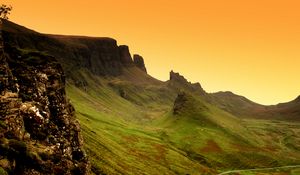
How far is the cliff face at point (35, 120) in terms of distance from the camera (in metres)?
43.5

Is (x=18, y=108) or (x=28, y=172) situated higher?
(x=18, y=108)

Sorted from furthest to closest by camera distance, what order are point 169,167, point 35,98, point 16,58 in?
point 169,167 < point 16,58 < point 35,98

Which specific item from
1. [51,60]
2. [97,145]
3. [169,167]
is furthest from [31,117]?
[169,167]

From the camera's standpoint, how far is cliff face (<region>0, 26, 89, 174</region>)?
43500mm

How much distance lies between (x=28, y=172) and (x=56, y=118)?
1440 centimetres

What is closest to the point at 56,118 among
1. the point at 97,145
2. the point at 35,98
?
the point at 35,98

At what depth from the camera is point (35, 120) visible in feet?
166

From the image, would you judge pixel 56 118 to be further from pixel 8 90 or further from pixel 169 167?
pixel 169 167

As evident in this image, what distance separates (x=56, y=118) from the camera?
57062 millimetres

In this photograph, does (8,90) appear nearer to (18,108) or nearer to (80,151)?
(18,108)

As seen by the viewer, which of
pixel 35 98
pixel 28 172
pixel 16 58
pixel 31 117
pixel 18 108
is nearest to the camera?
pixel 28 172

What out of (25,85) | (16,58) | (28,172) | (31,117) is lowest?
(28,172)

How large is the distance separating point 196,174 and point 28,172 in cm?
13407

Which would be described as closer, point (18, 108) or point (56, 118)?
point (18, 108)
